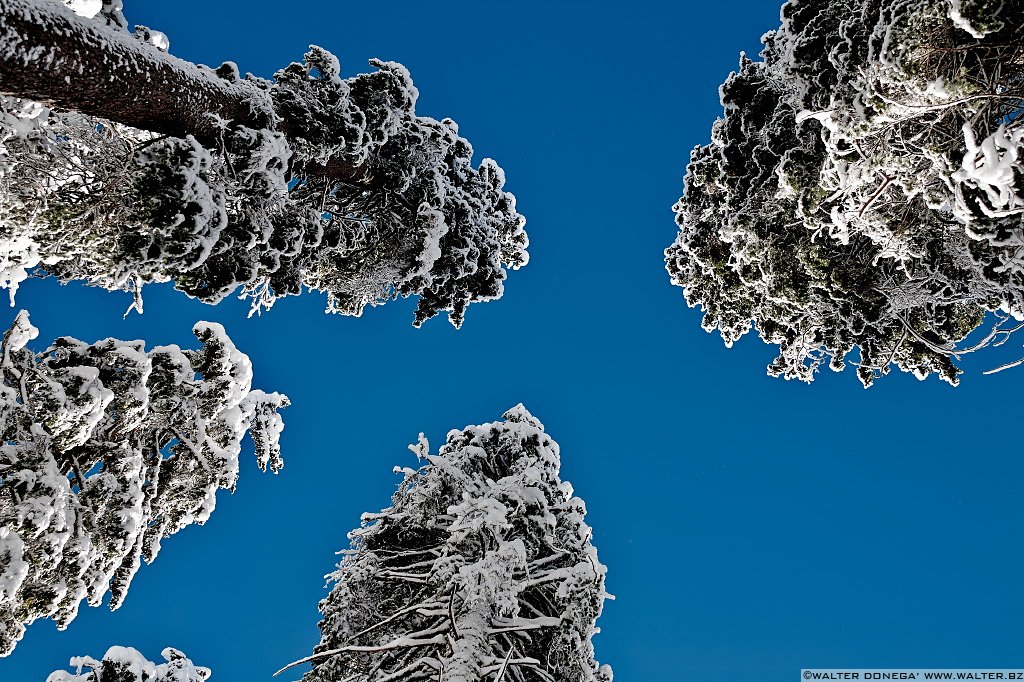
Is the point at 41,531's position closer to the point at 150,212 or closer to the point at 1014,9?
the point at 150,212

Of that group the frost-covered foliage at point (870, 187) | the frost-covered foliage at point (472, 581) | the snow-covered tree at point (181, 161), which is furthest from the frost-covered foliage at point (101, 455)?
the frost-covered foliage at point (870, 187)

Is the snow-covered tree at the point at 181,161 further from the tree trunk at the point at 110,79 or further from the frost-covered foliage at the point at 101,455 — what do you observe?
the frost-covered foliage at the point at 101,455

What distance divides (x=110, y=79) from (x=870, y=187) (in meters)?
8.65

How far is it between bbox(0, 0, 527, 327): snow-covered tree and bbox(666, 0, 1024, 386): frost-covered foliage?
539 centimetres

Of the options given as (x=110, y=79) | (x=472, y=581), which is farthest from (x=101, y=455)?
(x=472, y=581)

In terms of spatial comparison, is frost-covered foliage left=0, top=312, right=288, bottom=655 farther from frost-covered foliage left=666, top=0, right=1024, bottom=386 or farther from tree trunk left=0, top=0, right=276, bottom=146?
frost-covered foliage left=666, top=0, right=1024, bottom=386

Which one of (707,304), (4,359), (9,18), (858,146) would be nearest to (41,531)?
(4,359)

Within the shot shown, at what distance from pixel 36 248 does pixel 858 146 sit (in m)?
9.45

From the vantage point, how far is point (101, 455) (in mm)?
7406

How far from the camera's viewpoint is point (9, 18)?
5230mm

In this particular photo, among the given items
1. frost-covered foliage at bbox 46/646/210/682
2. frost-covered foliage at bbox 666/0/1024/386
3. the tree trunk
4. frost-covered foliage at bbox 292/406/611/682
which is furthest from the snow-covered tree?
frost-covered foliage at bbox 46/646/210/682

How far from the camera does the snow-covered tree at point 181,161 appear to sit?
6.11m

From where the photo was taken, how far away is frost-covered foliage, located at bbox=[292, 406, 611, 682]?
7016 mm

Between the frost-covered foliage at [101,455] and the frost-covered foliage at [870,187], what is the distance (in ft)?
27.4
